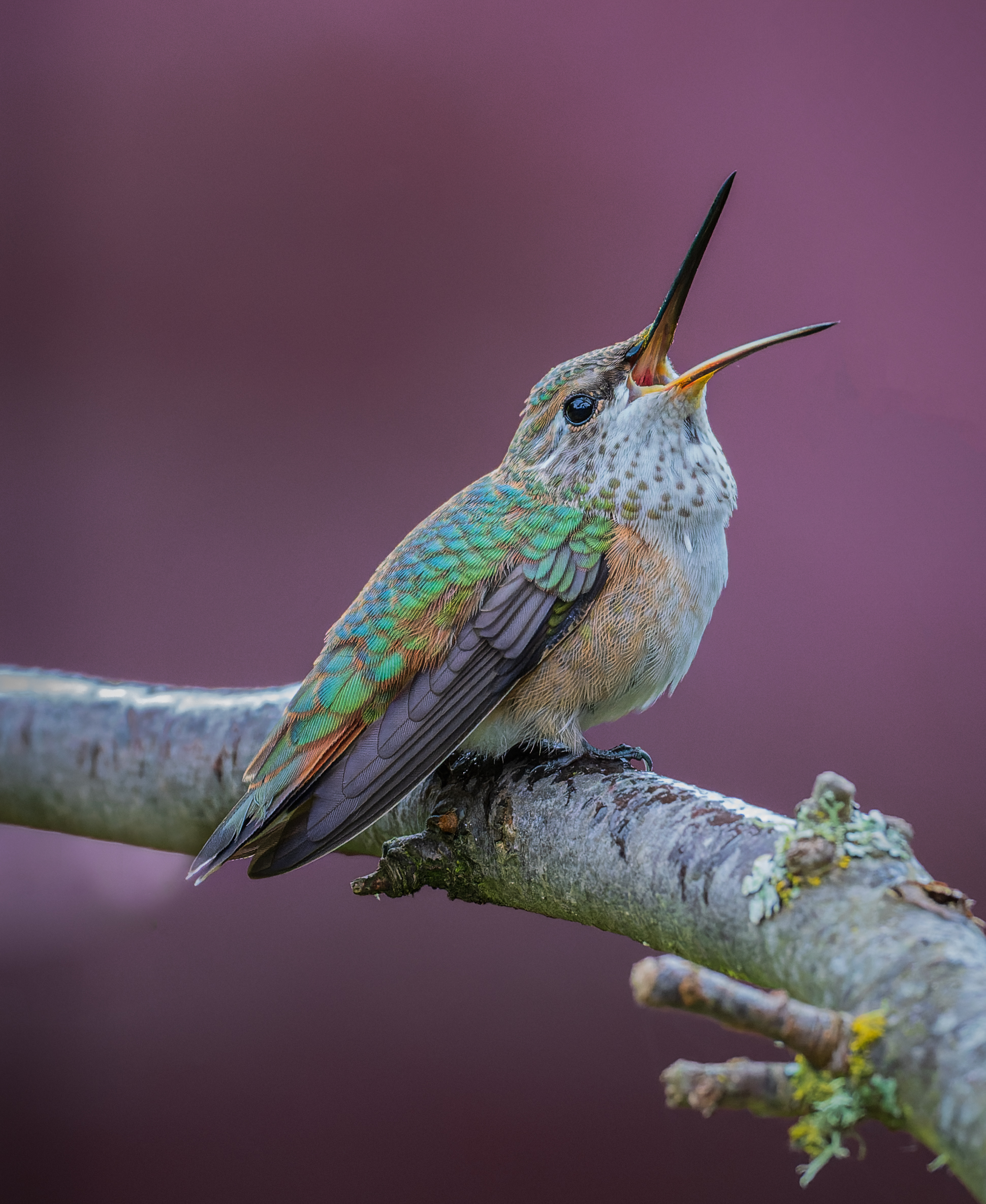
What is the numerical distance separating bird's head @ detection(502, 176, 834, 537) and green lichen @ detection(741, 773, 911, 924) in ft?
1.70

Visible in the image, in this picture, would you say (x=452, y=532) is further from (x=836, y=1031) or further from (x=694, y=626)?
(x=836, y=1031)

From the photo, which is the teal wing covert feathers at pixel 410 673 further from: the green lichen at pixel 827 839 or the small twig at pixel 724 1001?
the small twig at pixel 724 1001

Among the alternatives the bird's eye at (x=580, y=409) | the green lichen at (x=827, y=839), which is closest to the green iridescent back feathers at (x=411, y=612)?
the bird's eye at (x=580, y=409)

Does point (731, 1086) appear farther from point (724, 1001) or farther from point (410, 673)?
point (410, 673)

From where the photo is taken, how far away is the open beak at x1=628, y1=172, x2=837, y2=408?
3.45 ft

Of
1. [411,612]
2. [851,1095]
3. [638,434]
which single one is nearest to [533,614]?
[411,612]

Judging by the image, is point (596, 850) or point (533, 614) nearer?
point (596, 850)

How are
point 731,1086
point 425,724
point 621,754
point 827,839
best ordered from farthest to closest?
1. point 621,754
2. point 425,724
3. point 827,839
4. point 731,1086

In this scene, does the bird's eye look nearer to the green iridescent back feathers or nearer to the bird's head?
the bird's head

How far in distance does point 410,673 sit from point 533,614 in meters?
0.14

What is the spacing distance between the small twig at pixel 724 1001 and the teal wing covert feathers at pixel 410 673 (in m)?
0.52

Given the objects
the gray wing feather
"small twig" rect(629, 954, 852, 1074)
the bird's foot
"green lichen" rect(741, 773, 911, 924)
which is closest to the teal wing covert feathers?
the gray wing feather

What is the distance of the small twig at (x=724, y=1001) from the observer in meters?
0.47

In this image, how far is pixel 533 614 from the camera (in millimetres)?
1042
